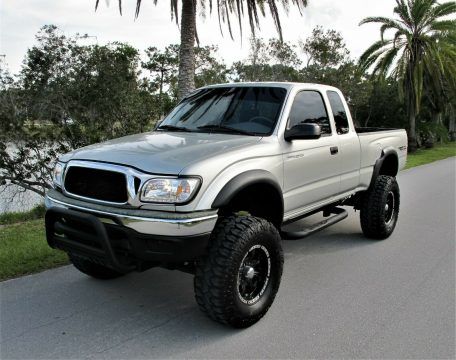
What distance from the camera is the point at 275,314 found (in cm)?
382

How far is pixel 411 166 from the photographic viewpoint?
15516 millimetres

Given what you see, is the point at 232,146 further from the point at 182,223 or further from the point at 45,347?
the point at 45,347

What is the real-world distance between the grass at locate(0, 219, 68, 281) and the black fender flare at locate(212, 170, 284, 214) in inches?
98.1

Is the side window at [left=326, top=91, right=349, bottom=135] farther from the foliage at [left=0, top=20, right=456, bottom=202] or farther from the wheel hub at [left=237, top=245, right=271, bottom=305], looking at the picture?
the foliage at [left=0, top=20, right=456, bottom=202]

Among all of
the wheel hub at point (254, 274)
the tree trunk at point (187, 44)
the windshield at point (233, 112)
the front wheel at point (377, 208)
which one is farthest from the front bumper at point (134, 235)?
the tree trunk at point (187, 44)

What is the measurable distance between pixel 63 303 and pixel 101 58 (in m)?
10.1

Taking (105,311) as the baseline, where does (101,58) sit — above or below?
above

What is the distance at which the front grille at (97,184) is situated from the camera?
132 inches

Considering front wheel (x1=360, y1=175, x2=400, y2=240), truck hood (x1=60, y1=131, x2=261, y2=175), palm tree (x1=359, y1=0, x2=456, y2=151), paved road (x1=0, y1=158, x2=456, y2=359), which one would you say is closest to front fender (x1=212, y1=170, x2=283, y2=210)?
truck hood (x1=60, y1=131, x2=261, y2=175)

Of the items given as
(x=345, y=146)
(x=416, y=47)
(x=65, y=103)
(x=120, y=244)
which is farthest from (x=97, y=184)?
(x=416, y=47)

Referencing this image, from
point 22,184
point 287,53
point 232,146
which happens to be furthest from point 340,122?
point 287,53

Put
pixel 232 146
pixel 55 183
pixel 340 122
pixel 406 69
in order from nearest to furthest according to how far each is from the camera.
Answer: pixel 232 146, pixel 55 183, pixel 340 122, pixel 406 69

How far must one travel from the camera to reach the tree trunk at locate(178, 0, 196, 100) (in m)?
9.53

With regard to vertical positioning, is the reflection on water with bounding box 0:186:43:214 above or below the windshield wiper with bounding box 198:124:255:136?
below
